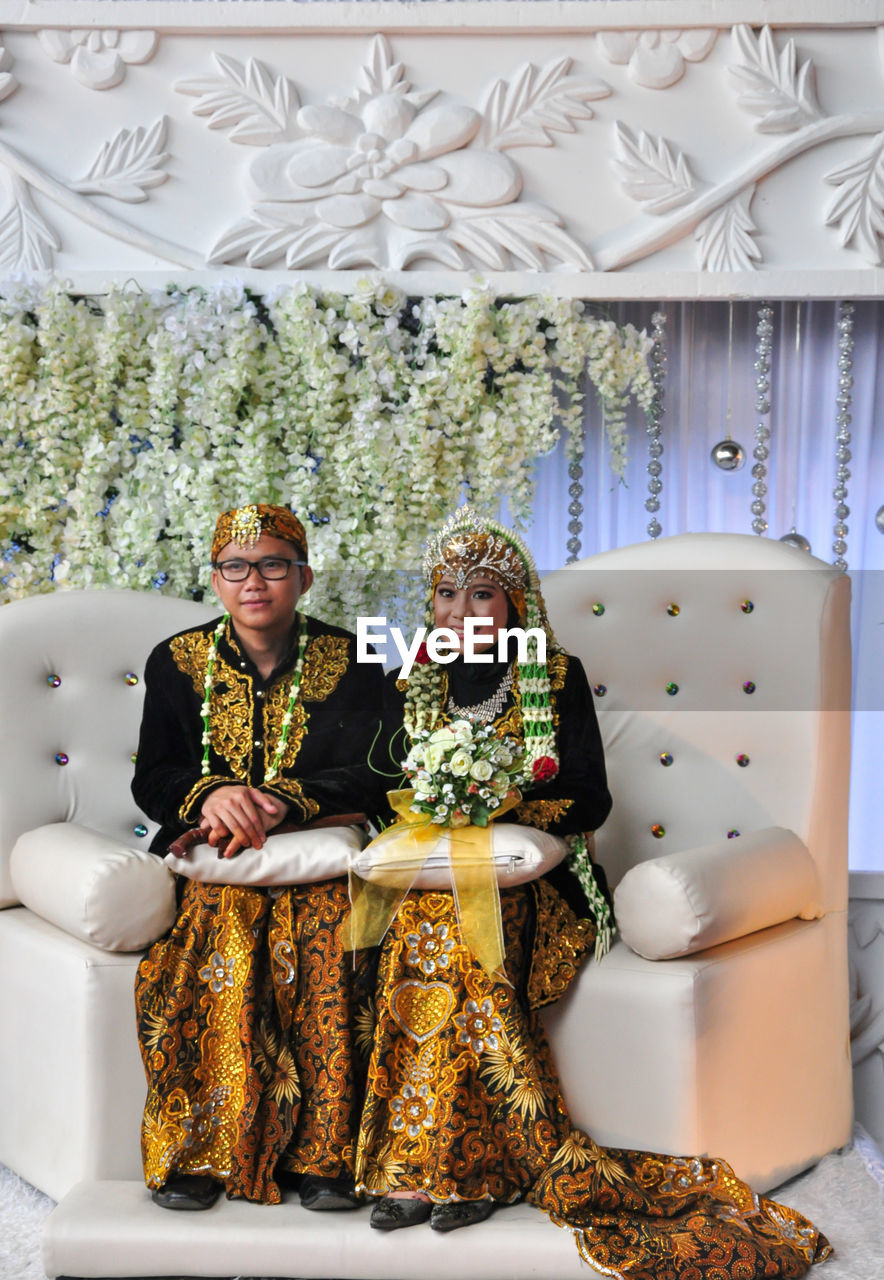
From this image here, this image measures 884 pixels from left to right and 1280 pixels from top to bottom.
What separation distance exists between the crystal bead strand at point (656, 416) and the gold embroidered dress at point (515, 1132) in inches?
61.1

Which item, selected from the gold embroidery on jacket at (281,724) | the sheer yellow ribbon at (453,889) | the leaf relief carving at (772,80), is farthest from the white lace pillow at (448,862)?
the leaf relief carving at (772,80)

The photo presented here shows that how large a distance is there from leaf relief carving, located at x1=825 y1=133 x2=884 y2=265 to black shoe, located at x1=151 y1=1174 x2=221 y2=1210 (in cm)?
276

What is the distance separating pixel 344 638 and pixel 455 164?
1428mm

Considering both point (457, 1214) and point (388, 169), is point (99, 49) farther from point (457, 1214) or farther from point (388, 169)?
point (457, 1214)

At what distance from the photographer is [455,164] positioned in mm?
3504

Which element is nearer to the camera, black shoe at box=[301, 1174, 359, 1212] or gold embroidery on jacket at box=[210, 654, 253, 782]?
black shoe at box=[301, 1174, 359, 1212]

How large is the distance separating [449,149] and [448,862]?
2.05m

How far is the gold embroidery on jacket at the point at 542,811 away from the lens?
2.58 metres

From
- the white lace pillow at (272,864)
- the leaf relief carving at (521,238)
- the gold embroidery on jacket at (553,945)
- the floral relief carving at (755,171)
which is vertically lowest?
the gold embroidery on jacket at (553,945)

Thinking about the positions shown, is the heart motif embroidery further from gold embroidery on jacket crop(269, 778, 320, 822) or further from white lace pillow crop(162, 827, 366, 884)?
gold embroidery on jacket crop(269, 778, 320, 822)

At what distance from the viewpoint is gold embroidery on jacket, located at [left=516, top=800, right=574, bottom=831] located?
2.58 meters

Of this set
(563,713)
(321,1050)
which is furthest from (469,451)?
(321,1050)

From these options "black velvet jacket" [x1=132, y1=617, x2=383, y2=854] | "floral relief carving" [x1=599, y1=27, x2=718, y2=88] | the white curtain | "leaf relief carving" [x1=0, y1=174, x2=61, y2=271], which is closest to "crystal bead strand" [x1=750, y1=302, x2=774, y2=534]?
the white curtain

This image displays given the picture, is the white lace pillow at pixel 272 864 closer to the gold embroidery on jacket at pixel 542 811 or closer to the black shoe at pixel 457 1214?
the gold embroidery on jacket at pixel 542 811
